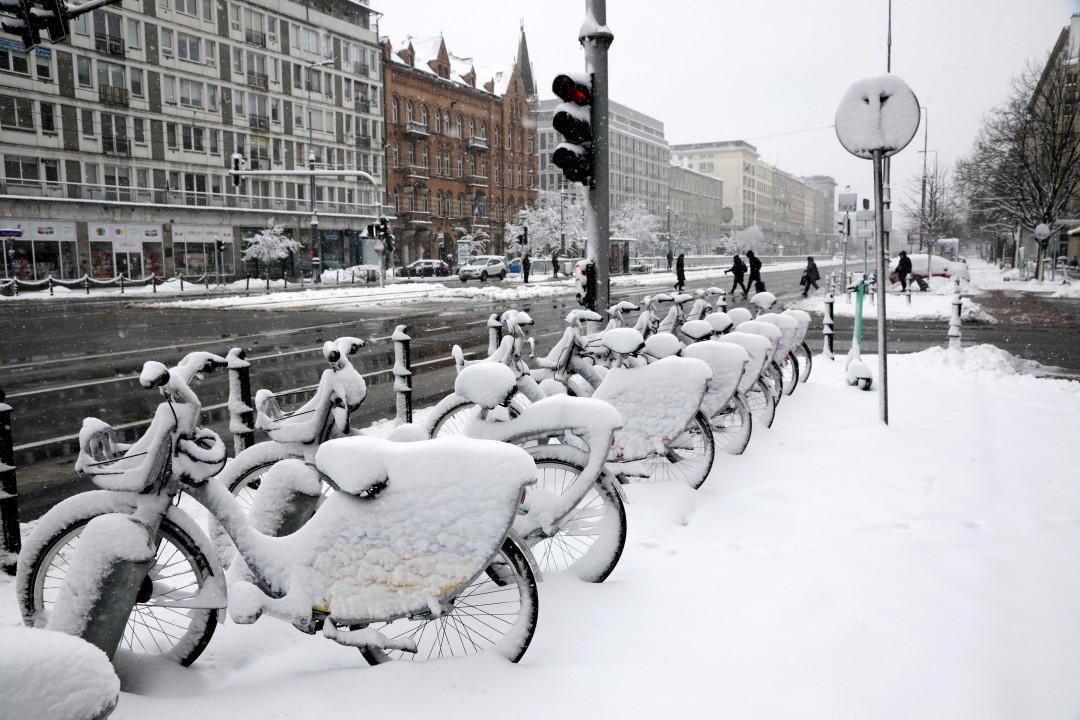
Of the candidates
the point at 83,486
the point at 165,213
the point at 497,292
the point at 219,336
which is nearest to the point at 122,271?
the point at 165,213

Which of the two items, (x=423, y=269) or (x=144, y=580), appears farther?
(x=423, y=269)

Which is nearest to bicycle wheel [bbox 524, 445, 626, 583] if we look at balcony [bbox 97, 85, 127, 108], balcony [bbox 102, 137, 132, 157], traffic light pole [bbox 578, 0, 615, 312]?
traffic light pole [bbox 578, 0, 615, 312]

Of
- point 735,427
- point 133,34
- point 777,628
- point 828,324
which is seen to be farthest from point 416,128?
point 777,628

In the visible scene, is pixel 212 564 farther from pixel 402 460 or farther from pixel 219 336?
pixel 219 336

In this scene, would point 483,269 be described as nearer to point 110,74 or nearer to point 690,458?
point 110,74

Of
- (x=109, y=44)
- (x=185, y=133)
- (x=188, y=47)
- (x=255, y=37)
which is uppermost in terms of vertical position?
(x=255, y=37)

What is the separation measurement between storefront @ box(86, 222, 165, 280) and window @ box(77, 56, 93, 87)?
8.26 meters

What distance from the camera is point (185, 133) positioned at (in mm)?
47969

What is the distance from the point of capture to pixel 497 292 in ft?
108

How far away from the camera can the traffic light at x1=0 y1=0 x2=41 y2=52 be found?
10.6m

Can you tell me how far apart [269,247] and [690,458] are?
147ft

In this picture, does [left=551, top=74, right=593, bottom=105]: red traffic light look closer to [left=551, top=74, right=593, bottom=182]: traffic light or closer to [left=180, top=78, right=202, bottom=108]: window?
[left=551, top=74, right=593, bottom=182]: traffic light

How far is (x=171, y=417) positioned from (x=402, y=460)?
933 mm

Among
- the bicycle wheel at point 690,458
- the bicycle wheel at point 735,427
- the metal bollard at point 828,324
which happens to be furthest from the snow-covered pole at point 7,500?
the metal bollard at point 828,324
